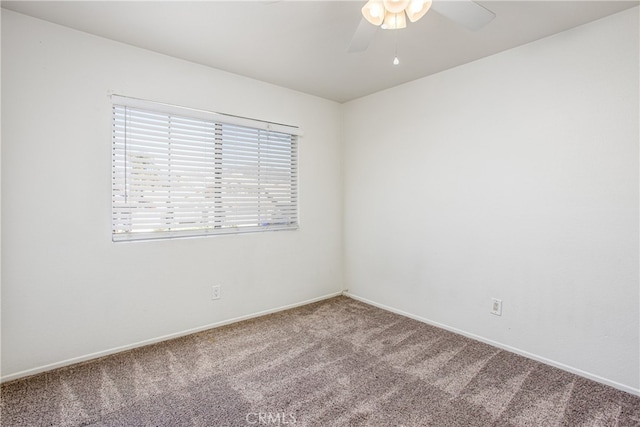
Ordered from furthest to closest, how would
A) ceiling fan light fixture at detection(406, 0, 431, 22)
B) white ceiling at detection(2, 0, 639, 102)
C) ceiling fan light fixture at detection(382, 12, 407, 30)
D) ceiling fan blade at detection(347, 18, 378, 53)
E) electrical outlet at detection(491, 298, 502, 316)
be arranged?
electrical outlet at detection(491, 298, 502, 316) < white ceiling at detection(2, 0, 639, 102) < ceiling fan blade at detection(347, 18, 378, 53) < ceiling fan light fixture at detection(382, 12, 407, 30) < ceiling fan light fixture at detection(406, 0, 431, 22)

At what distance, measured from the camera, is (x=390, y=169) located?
337cm

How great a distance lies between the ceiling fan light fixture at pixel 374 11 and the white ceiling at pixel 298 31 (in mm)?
408

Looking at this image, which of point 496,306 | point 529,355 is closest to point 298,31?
point 496,306

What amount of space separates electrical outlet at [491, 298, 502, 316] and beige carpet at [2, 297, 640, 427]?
286mm

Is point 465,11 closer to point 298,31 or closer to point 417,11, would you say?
point 417,11

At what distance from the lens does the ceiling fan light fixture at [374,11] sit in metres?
1.50

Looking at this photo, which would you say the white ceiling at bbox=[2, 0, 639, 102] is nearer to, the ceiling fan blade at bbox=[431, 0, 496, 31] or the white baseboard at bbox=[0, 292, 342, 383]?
the ceiling fan blade at bbox=[431, 0, 496, 31]

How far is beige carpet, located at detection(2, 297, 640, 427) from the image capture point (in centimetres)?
173

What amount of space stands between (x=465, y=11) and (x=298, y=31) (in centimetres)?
111

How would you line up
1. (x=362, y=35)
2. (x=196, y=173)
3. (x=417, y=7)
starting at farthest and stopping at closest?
(x=196, y=173) → (x=362, y=35) → (x=417, y=7)

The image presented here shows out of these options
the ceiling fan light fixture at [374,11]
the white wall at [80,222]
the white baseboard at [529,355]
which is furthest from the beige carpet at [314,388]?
the ceiling fan light fixture at [374,11]

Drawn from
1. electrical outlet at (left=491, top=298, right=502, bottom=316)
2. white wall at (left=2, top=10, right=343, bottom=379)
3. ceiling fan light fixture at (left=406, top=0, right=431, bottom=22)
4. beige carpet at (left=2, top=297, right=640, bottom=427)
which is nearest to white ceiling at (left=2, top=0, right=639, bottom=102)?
white wall at (left=2, top=10, right=343, bottom=379)

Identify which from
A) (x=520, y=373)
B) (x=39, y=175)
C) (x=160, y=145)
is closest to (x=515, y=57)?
(x=520, y=373)

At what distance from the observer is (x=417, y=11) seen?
1.49 metres
